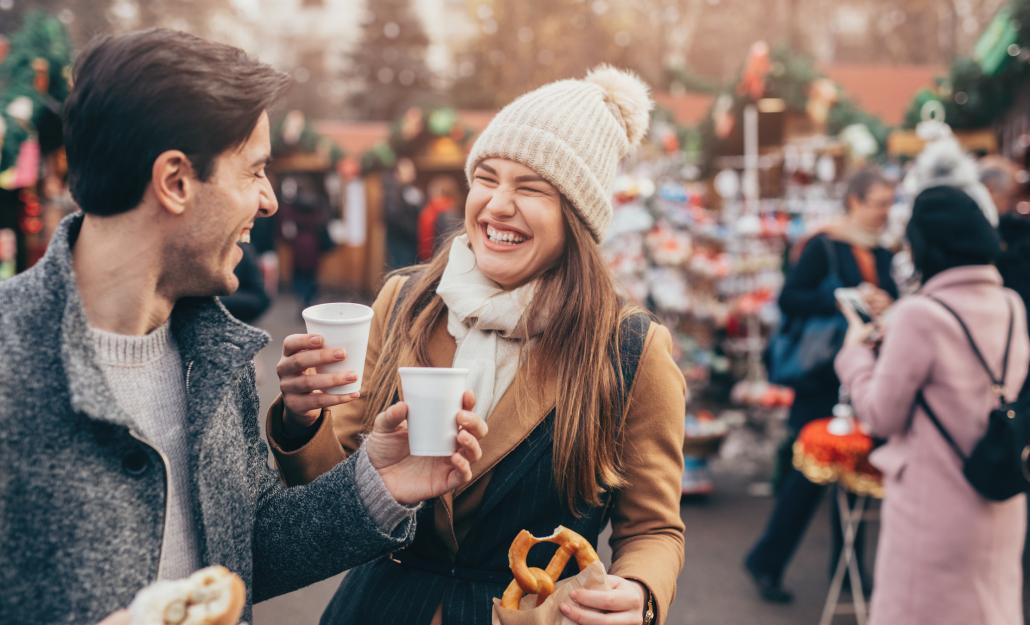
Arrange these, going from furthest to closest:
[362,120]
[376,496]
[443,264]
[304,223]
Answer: [362,120] → [304,223] → [443,264] → [376,496]

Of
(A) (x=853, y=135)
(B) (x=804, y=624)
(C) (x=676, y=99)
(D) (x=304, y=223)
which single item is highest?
(C) (x=676, y=99)

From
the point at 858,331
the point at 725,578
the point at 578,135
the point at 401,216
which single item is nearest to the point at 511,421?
the point at 578,135

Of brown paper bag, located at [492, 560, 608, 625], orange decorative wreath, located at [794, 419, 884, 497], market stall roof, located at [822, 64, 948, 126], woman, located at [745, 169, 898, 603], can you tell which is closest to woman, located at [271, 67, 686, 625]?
brown paper bag, located at [492, 560, 608, 625]

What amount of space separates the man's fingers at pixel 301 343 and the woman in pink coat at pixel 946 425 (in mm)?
2333

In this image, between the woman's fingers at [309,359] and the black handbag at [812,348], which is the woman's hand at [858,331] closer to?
the black handbag at [812,348]

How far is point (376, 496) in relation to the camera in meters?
1.75

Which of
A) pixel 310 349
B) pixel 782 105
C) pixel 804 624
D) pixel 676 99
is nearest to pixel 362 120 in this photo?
pixel 676 99

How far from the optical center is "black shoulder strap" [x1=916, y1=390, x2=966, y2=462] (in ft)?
10.4

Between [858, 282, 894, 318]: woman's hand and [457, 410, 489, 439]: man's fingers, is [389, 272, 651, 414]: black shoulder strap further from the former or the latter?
[858, 282, 894, 318]: woman's hand

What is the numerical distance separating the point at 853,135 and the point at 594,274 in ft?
22.8

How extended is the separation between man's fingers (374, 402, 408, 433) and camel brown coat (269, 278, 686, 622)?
0.29m

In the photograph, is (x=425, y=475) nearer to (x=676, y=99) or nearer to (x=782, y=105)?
(x=782, y=105)

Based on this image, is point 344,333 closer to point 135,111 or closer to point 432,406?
point 432,406

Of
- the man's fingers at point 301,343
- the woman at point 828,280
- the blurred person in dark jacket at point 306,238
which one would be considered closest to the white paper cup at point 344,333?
the man's fingers at point 301,343
